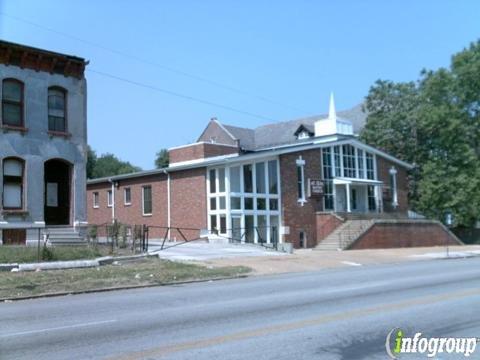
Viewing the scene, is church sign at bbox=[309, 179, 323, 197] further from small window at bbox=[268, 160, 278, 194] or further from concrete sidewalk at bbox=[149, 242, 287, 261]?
concrete sidewalk at bbox=[149, 242, 287, 261]

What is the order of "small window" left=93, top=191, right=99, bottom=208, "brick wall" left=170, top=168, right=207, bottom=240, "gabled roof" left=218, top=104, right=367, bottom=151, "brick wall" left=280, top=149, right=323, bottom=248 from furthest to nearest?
"gabled roof" left=218, top=104, right=367, bottom=151
"small window" left=93, top=191, right=99, bottom=208
"brick wall" left=280, top=149, right=323, bottom=248
"brick wall" left=170, top=168, right=207, bottom=240

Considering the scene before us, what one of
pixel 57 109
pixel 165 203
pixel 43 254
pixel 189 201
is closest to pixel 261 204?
pixel 189 201

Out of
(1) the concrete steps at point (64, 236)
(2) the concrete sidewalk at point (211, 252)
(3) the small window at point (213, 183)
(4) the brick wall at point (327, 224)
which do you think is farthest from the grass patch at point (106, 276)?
(4) the brick wall at point (327, 224)

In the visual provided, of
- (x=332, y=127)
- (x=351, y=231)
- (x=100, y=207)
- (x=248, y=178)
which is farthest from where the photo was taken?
(x=332, y=127)

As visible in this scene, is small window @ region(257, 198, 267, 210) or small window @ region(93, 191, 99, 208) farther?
small window @ region(93, 191, 99, 208)

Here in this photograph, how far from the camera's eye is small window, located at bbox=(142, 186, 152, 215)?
40344 mm

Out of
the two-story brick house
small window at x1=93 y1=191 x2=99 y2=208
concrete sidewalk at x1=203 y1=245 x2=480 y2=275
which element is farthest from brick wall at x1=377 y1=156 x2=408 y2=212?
the two-story brick house

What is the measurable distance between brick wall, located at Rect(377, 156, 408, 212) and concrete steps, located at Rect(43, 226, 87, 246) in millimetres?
26495

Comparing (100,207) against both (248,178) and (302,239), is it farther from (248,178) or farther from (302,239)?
(302,239)

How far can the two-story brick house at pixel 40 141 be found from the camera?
79.9 feet

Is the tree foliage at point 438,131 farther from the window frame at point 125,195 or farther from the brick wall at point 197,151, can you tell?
the window frame at point 125,195

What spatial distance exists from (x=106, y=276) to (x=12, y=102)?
10207 mm

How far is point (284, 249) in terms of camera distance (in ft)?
102

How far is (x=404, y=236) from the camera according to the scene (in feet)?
135
